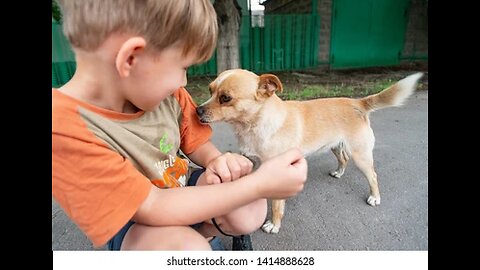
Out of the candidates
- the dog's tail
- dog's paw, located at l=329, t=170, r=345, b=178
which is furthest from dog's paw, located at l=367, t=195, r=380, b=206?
the dog's tail

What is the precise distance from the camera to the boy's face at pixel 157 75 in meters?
0.46

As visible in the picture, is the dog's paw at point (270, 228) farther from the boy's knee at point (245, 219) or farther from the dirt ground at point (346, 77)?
the dirt ground at point (346, 77)

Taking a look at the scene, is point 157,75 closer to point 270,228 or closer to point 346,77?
point 270,228

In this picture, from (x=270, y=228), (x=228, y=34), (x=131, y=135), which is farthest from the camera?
(x=228, y=34)

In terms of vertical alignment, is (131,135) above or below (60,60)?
below

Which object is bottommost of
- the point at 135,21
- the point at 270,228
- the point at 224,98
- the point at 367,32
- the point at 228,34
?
the point at 270,228

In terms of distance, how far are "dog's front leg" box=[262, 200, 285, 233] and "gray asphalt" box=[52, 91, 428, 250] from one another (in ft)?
0.06

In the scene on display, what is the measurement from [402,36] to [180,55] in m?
1.56

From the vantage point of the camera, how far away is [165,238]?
490 millimetres

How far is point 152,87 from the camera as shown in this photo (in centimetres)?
48

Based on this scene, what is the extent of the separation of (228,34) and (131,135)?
914 mm

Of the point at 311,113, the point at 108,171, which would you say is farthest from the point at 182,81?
the point at 311,113

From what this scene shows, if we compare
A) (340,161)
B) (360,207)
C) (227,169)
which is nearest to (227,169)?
(227,169)
